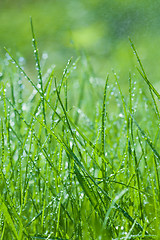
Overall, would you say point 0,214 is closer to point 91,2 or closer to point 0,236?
point 0,236

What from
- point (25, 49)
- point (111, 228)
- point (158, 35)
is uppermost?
point (25, 49)

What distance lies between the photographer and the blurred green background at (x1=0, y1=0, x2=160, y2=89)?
2943 millimetres

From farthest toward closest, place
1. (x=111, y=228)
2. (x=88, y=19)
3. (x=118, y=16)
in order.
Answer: (x=88, y=19) < (x=118, y=16) < (x=111, y=228)

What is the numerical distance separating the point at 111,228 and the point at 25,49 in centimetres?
315

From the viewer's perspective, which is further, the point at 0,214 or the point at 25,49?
the point at 25,49

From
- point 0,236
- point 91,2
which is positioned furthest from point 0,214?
point 91,2

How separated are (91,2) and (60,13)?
0.33 meters

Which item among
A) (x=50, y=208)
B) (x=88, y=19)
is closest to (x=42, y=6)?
(x=88, y=19)

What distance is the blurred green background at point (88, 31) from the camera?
2.94 meters

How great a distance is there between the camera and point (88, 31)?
3764 millimetres

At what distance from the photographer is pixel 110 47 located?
350 centimetres

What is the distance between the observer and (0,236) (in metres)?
0.75

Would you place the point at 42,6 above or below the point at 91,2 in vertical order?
above

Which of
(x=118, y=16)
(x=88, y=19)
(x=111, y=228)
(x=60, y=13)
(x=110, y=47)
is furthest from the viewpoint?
(x=60, y=13)
